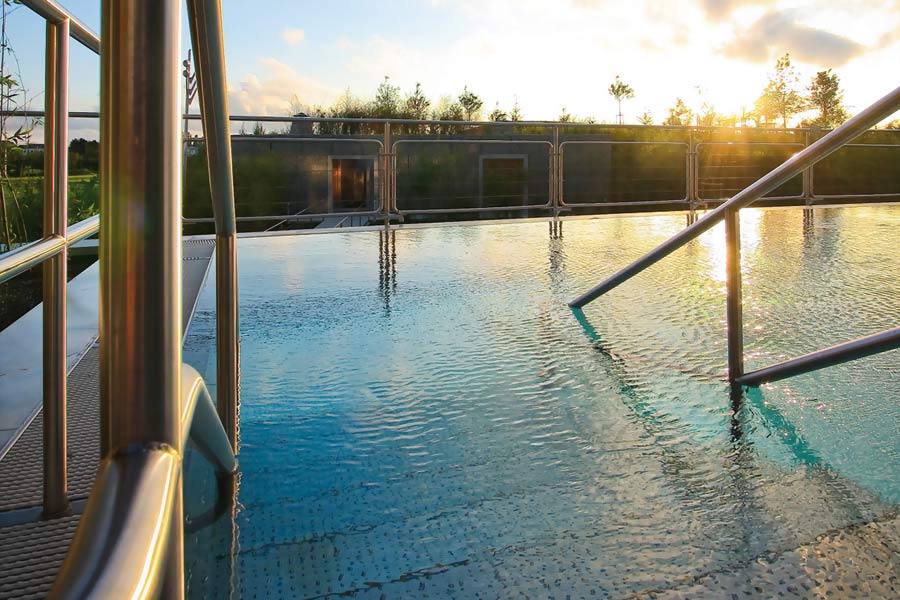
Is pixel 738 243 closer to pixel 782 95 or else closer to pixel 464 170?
pixel 464 170

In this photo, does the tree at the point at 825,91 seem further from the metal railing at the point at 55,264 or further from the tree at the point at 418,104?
the metal railing at the point at 55,264

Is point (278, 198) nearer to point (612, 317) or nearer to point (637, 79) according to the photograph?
point (612, 317)

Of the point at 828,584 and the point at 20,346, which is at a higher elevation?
the point at 20,346

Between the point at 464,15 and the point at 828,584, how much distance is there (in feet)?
34.9

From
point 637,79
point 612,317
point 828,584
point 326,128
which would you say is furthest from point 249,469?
point 637,79

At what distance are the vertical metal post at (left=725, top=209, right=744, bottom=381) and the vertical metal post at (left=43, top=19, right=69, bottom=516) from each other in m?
1.46

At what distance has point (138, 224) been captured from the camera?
0.33 m

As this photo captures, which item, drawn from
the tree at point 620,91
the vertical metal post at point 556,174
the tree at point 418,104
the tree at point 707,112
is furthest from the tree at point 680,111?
the vertical metal post at point 556,174

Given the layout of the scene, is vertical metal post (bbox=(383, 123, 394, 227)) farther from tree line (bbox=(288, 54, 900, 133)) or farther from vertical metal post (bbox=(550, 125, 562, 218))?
tree line (bbox=(288, 54, 900, 133))

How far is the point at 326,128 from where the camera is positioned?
40.2 feet

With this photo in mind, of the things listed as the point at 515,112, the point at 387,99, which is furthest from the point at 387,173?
the point at 515,112

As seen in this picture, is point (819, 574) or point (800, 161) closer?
point (819, 574)

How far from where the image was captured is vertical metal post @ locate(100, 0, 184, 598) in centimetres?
33

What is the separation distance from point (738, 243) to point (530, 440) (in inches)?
30.3
